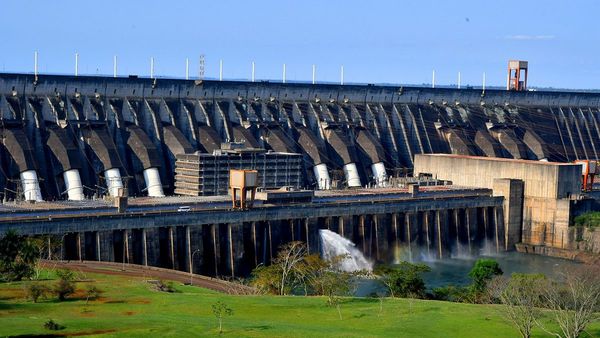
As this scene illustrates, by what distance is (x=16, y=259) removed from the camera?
78.1 metres

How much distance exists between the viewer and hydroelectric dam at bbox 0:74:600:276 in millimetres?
101750

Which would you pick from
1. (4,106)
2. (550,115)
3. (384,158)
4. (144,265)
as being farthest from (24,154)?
(550,115)

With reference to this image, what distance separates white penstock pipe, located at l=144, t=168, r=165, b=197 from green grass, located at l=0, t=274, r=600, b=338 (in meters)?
42.9

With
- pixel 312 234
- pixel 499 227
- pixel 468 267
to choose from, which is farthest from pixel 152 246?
pixel 499 227

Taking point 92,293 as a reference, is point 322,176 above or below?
above

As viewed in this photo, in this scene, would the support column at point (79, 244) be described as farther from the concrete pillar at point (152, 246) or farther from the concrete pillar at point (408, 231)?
the concrete pillar at point (408, 231)

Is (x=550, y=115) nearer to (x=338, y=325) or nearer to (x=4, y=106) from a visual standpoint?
(x=4, y=106)

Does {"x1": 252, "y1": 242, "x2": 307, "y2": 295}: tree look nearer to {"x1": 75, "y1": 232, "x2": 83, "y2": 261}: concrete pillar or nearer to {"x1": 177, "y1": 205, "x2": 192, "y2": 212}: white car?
{"x1": 75, "y1": 232, "x2": 83, "y2": 261}: concrete pillar

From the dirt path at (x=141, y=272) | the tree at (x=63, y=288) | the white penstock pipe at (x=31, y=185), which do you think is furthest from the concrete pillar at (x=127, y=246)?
the tree at (x=63, y=288)

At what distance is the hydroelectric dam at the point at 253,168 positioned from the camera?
102 meters

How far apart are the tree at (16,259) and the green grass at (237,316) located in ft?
5.25

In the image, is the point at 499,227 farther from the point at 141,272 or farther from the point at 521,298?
the point at 521,298

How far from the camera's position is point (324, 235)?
371 feet

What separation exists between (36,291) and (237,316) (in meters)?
12.2
